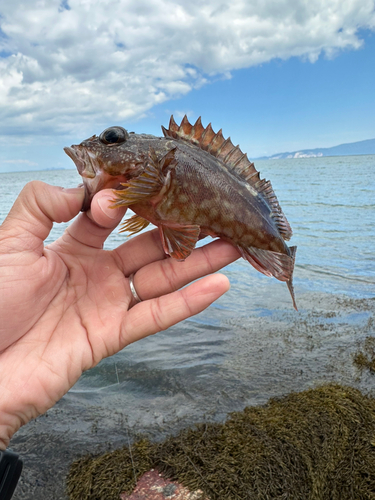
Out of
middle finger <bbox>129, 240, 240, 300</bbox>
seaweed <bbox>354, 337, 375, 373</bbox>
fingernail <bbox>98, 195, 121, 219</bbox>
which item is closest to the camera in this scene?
fingernail <bbox>98, 195, 121, 219</bbox>

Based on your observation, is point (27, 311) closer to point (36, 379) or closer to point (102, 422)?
point (36, 379)

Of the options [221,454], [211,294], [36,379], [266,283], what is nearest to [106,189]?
[211,294]

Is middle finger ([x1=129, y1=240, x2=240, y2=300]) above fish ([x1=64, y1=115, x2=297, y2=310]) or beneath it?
beneath

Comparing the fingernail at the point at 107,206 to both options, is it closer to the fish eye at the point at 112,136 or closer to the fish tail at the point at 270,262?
the fish eye at the point at 112,136

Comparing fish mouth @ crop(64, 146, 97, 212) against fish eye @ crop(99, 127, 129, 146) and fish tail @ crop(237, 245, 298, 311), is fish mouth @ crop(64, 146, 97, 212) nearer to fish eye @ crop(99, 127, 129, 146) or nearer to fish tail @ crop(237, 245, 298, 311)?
fish eye @ crop(99, 127, 129, 146)

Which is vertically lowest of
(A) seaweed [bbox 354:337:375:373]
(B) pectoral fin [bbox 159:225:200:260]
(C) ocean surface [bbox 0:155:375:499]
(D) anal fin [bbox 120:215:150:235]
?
(A) seaweed [bbox 354:337:375:373]

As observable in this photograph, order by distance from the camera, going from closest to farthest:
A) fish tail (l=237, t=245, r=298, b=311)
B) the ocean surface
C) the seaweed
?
fish tail (l=237, t=245, r=298, b=311) → the ocean surface → the seaweed

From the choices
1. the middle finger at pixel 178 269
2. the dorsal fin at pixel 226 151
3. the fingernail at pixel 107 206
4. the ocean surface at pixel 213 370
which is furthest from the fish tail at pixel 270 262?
the ocean surface at pixel 213 370

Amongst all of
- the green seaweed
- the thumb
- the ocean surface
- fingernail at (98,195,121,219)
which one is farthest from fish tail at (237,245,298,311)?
the ocean surface
